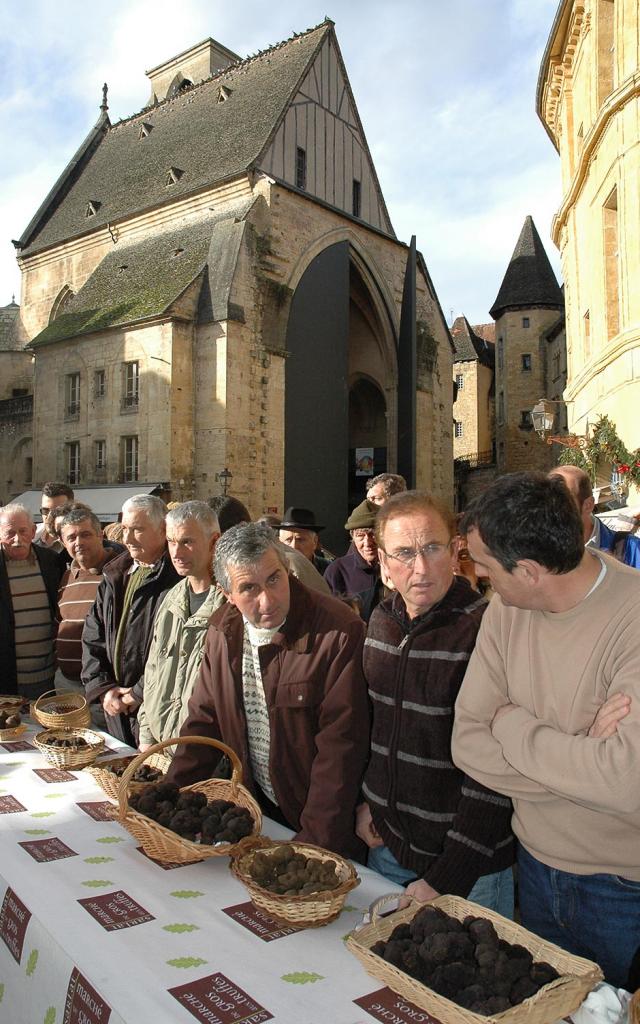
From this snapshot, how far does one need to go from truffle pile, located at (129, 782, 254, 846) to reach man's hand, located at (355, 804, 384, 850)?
15.8 inches

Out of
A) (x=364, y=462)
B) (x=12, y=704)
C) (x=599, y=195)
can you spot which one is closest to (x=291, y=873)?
(x=12, y=704)

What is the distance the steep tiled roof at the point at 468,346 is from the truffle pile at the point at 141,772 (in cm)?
4281

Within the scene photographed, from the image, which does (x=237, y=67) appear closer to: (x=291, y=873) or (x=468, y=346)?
(x=468, y=346)

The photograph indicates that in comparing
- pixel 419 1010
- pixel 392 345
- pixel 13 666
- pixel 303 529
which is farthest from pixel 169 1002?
pixel 392 345

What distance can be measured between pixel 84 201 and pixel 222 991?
1258 inches

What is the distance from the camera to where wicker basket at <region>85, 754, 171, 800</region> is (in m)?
2.72

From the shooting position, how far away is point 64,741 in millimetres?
3334

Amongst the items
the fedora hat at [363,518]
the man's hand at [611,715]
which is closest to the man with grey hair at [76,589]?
the fedora hat at [363,518]

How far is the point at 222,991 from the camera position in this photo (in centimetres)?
167

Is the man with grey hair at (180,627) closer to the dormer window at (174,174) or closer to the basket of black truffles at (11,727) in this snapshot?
the basket of black truffles at (11,727)

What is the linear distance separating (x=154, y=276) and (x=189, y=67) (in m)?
17.2

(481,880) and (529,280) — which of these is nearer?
(481,880)

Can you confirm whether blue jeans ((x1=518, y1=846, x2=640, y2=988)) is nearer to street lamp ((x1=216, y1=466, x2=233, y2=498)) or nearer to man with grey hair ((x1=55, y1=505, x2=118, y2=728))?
man with grey hair ((x1=55, y1=505, x2=118, y2=728))

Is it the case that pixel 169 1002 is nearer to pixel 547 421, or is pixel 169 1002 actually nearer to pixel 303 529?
pixel 303 529
